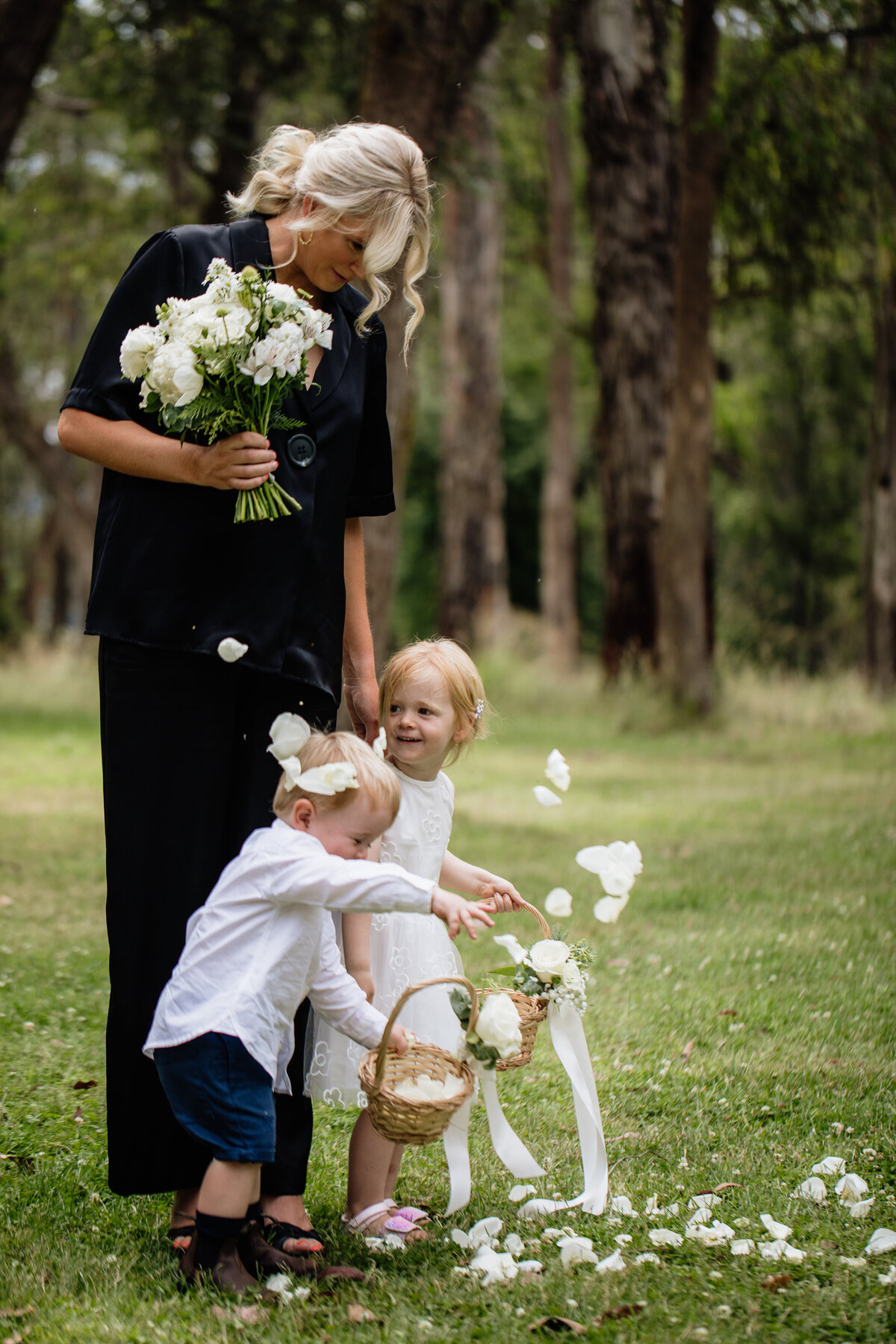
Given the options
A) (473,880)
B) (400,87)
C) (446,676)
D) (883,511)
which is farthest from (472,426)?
(473,880)

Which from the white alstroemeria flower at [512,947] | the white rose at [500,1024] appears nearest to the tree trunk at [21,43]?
the white alstroemeria flower at [512,947]

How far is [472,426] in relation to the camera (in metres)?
20.3

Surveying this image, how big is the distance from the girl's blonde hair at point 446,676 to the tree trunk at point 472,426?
15770 millimetres

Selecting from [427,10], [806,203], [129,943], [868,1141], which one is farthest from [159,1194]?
[806,203]

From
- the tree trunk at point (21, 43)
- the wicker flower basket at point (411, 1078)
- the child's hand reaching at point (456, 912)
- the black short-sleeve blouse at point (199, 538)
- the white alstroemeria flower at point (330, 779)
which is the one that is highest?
the tree trunk at point (21, 43)

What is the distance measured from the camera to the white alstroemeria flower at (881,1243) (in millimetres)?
2898

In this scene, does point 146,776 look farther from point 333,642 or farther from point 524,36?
Result: point 524,36

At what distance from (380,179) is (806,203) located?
11835mm

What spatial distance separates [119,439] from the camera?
2.76m

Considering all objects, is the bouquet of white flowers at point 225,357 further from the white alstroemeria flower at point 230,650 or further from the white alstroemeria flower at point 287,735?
the white alstroemeria flower at point 287,735

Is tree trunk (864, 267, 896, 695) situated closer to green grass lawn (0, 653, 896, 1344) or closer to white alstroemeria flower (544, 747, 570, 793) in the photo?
green grass lawn (0, 653, 896, 1344)

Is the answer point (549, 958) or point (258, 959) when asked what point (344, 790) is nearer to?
point (258, 959)

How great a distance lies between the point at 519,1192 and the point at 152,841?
4.08ft

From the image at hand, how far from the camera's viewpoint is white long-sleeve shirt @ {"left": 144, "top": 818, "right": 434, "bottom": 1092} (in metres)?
2.66
